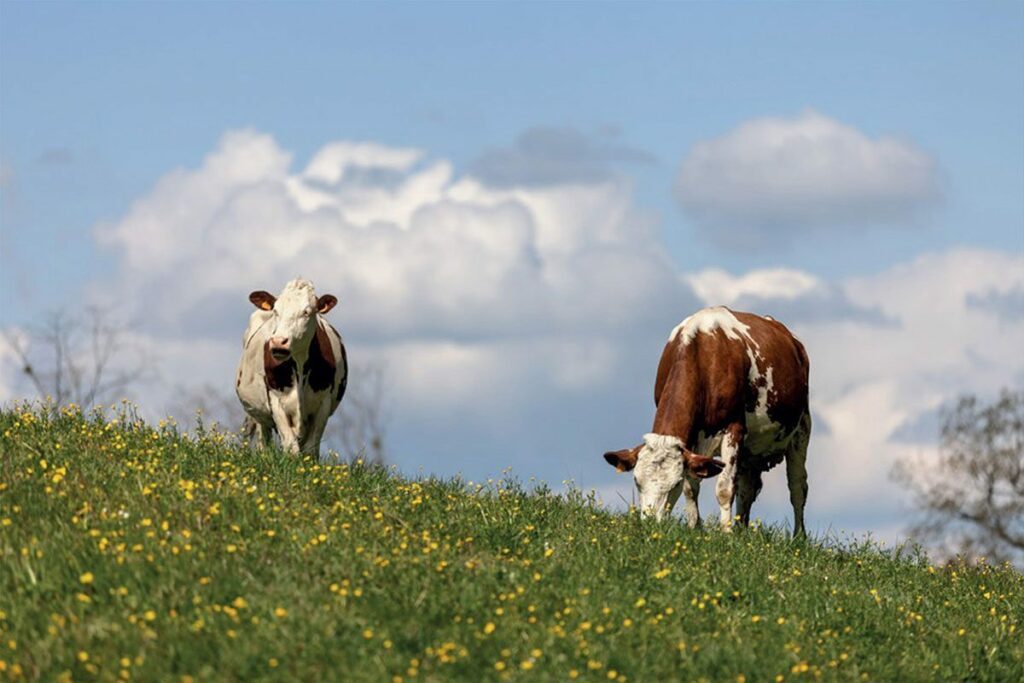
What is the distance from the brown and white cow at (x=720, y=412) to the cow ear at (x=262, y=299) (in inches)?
198

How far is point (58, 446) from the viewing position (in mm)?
14883

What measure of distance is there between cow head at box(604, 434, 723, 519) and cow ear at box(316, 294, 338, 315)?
436 cm

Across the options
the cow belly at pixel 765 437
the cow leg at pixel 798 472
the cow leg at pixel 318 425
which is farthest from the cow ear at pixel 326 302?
the cow leg at pixel 798 472

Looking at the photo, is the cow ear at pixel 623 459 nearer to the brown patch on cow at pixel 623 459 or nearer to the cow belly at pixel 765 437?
the brown patch on cow at pixel 623 459

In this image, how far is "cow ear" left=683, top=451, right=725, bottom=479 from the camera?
1698cm

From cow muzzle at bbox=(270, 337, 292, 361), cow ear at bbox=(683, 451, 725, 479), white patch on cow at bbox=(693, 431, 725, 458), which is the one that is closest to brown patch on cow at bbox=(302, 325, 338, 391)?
cow muzzle at bbox=(270, 337, 292, 361)

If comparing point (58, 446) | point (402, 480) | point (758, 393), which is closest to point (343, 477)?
point (402, 480)

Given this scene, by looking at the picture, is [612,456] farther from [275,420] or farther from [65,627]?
[65,627]

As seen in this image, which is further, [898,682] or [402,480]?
[402,480]

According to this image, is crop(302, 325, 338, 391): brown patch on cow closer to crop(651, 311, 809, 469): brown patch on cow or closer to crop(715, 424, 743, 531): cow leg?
crop(651, 311, 809, 469): brown patch on cow

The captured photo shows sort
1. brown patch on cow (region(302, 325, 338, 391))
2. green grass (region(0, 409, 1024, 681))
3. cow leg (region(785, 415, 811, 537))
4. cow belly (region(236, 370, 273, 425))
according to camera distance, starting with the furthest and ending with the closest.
A: cow leg (region(785, 415, 811, 537)), cow belly (region(236, 370, 273, 425)), brown patch on cow (region(302, 325, 338, 391)), green grass (region(0, 409, 1024, 681))

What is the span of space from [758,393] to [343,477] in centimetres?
694

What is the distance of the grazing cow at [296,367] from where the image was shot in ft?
60.8

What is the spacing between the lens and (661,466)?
17.0m
